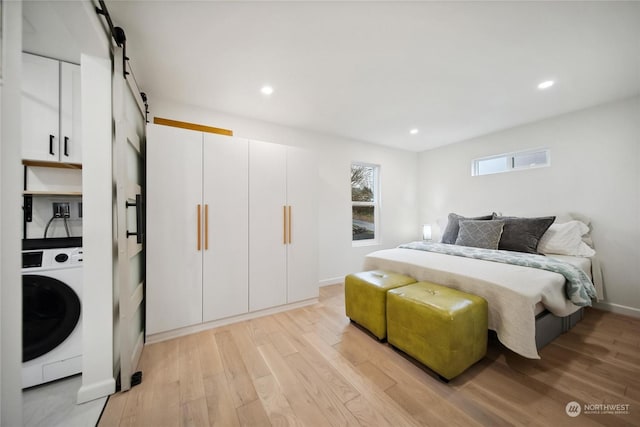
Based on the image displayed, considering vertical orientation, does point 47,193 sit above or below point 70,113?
below

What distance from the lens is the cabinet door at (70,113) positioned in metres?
1.68

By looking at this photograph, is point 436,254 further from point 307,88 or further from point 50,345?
point 50,345

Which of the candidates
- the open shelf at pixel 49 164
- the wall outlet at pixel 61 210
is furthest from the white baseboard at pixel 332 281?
the open shelf at pixel 49 164

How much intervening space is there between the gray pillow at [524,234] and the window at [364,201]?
1.98 m

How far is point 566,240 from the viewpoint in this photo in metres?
2.62

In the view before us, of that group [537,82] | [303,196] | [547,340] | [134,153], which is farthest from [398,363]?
[537,82]

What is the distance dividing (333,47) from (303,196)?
1.57m

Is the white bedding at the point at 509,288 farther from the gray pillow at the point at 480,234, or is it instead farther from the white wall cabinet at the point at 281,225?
the white wall cabinet at the point at 281,225

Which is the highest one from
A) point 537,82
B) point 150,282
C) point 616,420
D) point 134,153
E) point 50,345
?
point 537,82

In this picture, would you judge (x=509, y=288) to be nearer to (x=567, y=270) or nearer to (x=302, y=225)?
(x=567, y=270)

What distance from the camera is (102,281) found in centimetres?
142

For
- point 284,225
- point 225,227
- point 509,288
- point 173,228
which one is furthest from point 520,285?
point 173,228

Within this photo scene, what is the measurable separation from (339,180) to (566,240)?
9.71ft

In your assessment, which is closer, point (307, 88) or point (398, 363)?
point (398, 363)
